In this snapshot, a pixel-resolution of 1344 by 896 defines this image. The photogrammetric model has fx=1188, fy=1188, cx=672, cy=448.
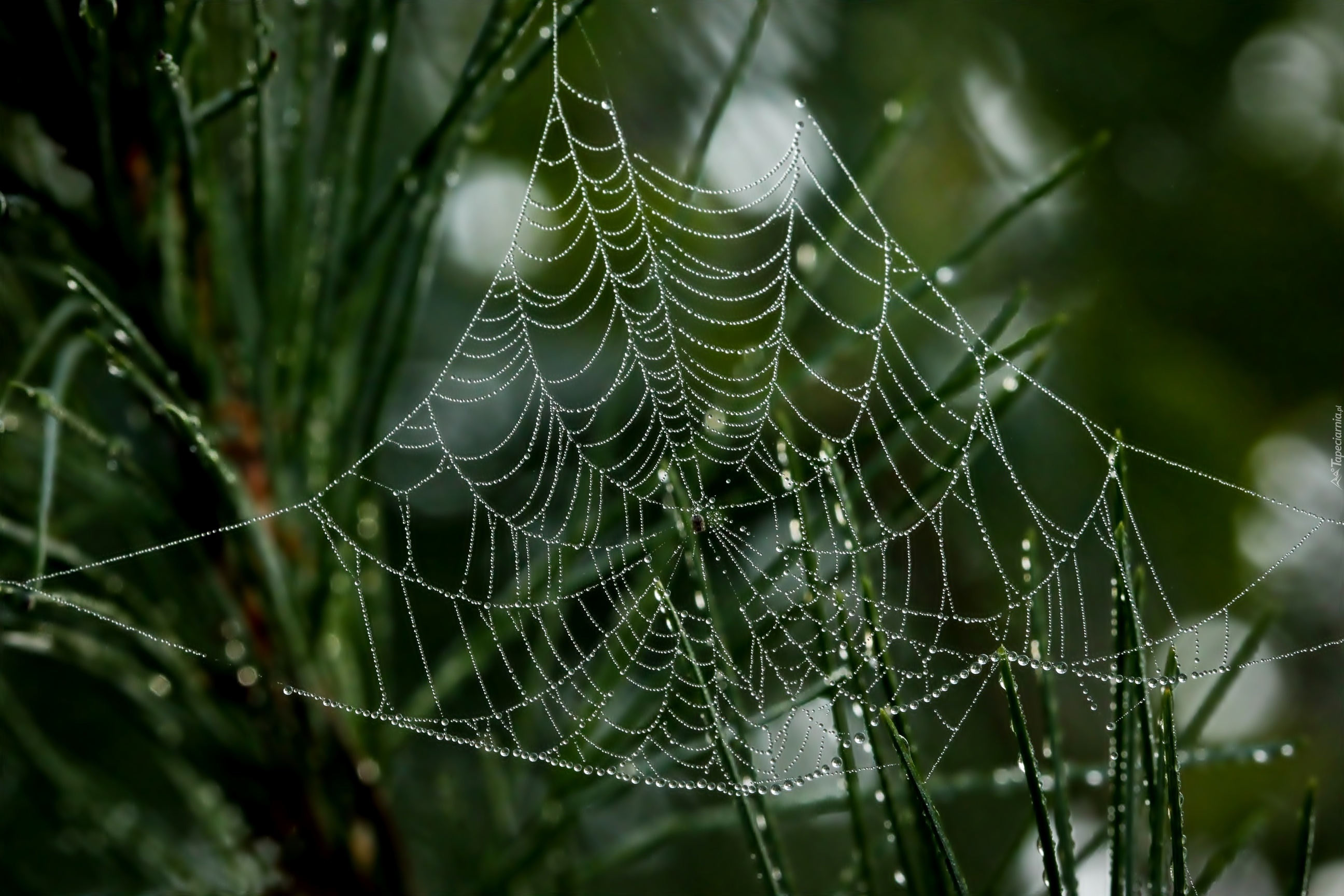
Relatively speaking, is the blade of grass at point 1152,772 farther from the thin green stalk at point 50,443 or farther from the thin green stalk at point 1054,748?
the thin green stalk at point 50,443

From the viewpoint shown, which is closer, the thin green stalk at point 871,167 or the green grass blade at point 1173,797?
the green grass blade at point 1173,797

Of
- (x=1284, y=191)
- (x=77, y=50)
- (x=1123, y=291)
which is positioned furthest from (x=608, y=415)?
(x=1284, y=191)

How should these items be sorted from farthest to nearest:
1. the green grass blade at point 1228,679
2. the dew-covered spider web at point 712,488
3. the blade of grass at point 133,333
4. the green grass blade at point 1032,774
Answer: the dew-covered spider web at point 712,488 < the green grass blade at point 1228,679 < the blade of grass at point 133,333 < the green grass blade at point 1032,774

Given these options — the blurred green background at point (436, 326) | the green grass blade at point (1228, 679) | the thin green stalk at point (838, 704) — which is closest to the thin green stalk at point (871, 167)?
the blurred green background at point (436, 326)

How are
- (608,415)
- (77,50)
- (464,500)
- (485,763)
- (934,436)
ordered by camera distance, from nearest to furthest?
(77,50) → (608,415) → (485,763) → (934,436) → (464,500)

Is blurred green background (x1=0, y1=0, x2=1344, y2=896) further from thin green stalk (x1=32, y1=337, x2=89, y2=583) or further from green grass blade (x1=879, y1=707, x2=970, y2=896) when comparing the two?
green grass blade (x1=879, y1=707, x2=970, y2=896)

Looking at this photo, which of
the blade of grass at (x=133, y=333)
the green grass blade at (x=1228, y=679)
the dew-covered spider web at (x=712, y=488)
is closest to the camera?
the blade of grass at (x=133, y=333)

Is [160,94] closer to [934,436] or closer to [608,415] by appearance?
[608,415]
